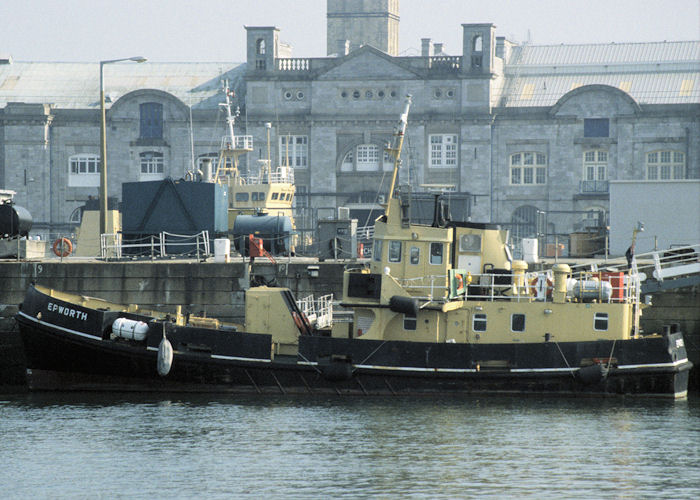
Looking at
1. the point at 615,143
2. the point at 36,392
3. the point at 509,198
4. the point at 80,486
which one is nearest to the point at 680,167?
the point at 615,143

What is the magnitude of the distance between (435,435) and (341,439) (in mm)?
2078

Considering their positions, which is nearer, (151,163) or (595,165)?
(595,165)

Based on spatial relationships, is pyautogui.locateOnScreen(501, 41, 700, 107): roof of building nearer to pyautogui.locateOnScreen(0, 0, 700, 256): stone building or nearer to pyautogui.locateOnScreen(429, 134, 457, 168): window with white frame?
pyautogui.locateOnScreen(0, 0, 700, 256): stone building

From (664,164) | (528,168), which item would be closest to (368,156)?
(528,168)

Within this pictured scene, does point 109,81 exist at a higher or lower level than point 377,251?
higher

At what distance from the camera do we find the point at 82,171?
75.8m

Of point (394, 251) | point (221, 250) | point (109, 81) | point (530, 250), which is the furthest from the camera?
point (109, 81)

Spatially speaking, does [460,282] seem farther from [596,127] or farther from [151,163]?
[151,163]

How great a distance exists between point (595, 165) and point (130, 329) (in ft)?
150

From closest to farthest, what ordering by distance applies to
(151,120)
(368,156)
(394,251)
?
(394,251)
(368,156)
(151,120)

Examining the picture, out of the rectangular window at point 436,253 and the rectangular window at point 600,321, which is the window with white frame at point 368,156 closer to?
the rectangular window at point 436,253

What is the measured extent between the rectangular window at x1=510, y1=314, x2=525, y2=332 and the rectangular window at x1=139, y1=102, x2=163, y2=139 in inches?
1863

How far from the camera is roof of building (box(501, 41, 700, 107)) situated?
243ft

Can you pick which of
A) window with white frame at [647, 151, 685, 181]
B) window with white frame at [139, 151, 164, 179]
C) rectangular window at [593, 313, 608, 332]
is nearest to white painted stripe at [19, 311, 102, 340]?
rectangular window at [593, 313, 608, 332]
